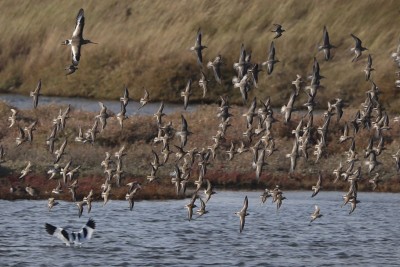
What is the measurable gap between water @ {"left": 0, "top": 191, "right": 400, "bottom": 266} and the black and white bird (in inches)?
10.5

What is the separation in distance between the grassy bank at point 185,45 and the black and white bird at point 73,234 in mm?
31216

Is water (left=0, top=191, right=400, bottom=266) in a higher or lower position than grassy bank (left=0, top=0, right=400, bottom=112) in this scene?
lower

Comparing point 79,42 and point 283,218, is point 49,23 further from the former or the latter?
point 79,42

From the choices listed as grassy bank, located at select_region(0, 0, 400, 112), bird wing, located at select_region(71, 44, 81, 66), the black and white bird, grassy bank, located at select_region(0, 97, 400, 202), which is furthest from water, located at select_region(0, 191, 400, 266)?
grassy bank, located at select_region(0, 0, 400, 112)

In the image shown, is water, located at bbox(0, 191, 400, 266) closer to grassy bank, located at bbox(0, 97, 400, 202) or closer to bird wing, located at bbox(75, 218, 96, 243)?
bird wing, located at bbox(75, 218, 96, 243)

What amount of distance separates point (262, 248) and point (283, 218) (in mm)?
5135

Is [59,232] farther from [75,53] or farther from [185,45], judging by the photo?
[185,45]

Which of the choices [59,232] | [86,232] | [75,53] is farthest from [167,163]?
[75,53]

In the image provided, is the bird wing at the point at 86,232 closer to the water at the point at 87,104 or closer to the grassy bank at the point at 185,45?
the water at the point at 87,104

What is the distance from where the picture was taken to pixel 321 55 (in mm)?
67375

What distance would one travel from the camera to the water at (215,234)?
30031 millimetres

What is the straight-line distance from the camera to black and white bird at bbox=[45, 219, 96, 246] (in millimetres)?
31141

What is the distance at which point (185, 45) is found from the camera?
72375 millimetres

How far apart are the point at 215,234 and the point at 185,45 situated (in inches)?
1549
